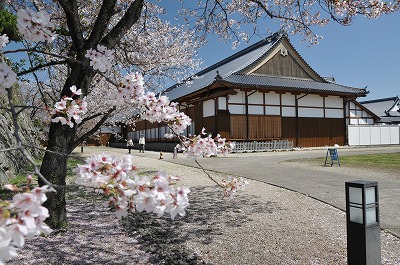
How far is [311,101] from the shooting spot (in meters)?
23.8

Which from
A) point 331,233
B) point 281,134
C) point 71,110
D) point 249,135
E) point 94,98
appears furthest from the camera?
point 281,134

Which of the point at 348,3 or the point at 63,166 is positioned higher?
the point at 348,3

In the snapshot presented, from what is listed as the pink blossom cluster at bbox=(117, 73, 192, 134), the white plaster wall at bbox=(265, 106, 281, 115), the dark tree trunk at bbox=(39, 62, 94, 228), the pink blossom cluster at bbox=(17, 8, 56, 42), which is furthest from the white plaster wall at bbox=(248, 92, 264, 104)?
the pink blossom cluster at bbox=(17, 8, 56, 42)

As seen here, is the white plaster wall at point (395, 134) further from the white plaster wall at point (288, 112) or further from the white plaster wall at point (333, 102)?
the white plaster wall at point (288, 112)

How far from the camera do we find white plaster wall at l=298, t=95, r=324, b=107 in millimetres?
23547

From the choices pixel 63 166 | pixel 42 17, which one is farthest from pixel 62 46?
pixel 42 17

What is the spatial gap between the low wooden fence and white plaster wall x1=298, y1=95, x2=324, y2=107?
3.23 meters

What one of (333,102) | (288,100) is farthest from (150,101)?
→ (333,102)

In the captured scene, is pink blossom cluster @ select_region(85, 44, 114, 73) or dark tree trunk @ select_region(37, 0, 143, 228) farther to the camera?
dark tree trunk @ select_region(37, 0, 143, 228)

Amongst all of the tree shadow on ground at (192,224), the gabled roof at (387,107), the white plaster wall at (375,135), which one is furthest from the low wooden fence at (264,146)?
the gabled roof at (387,107)

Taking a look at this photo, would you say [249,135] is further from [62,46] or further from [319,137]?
[62,46]

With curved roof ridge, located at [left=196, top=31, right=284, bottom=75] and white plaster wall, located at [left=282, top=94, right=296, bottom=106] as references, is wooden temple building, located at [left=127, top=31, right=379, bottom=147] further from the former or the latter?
curved roof ridge, located at [left=196, top=31, right=284, bottom=75]

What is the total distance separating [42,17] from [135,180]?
5.83 ft

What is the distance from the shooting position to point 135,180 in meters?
1.94
